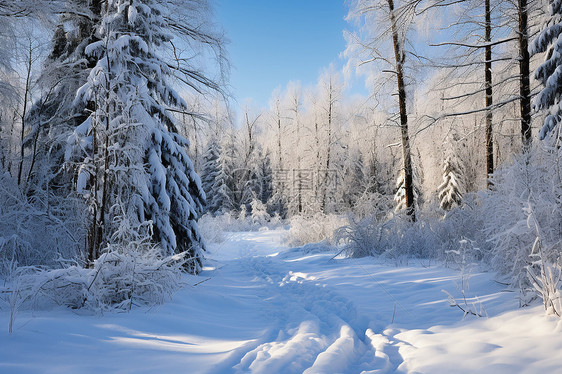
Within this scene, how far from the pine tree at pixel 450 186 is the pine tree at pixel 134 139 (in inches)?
713

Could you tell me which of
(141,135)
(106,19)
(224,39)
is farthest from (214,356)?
(224,39)

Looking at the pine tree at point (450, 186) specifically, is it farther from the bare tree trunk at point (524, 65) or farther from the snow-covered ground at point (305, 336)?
the snow-covered ground at point (305, 336)

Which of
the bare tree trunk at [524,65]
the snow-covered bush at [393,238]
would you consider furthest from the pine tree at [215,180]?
the bare tree trunk at [524,65]

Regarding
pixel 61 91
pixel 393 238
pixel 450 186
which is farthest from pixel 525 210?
pixel 450 186

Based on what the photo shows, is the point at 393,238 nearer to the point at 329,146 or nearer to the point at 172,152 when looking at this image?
the point at 172,152

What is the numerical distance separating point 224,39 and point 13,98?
407cm

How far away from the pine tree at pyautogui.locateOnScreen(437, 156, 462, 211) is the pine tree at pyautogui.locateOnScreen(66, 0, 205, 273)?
18105 mm

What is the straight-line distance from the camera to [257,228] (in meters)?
24.2

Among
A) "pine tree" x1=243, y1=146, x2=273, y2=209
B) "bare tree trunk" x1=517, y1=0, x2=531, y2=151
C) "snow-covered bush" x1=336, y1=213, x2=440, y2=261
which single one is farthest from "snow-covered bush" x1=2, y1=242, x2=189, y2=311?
"pine tree" x1=243, y1=146, x2=273, y2=209

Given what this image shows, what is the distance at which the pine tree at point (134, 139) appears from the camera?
408 centimetres

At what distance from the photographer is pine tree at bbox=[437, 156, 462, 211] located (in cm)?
2025

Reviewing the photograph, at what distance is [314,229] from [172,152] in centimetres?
664

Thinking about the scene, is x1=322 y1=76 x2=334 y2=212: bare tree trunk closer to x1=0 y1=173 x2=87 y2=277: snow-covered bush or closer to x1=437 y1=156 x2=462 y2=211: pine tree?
x1=437 y1=156 x2=462 y2=211: pine tree

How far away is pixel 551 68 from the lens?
683cm
